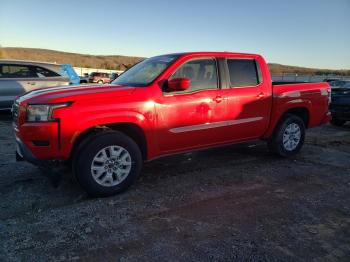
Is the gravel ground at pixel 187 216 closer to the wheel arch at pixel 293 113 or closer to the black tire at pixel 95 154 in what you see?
the black tire at pixel 95 154


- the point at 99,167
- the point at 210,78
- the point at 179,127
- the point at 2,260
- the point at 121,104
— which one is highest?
the point at 210,78

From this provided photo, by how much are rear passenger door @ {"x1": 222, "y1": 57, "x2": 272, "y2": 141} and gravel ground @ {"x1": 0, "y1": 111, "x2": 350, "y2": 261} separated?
0.63 meters

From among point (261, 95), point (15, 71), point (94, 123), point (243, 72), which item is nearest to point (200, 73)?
point (243, 72)

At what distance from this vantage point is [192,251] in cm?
309

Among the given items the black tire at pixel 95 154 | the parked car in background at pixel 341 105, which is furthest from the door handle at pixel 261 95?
the parked car in background at pixel 341 105

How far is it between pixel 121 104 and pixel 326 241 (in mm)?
2687

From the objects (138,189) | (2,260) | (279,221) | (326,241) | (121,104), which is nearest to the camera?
(2,260)

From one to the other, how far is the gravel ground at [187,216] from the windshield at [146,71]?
1.19m

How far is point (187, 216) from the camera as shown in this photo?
3832 mm

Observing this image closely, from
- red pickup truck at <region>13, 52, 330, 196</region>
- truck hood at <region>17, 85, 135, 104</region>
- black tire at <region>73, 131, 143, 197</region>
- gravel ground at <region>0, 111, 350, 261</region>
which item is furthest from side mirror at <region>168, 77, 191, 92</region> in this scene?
gravel ground at <region>0, 111, 350, 261</region>

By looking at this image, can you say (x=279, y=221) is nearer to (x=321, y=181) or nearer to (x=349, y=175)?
(x=321, y=181)

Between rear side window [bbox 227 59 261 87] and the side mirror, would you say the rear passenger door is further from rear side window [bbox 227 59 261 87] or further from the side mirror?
the side mirror

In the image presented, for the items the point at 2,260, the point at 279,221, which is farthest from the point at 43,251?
the point at 279,221

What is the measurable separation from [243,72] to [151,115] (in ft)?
6.43
